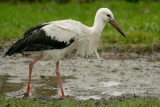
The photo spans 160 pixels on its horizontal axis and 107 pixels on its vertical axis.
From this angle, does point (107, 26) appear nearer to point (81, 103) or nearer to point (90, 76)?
point (90, 76)

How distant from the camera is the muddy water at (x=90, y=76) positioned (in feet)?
31.8

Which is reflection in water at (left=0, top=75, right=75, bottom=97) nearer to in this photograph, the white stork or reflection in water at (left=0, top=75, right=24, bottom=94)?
reflection in water at (left=0, top=75, right=24, bottom=94)

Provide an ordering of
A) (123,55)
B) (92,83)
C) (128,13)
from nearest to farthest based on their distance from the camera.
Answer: (92,83)
(123,55)
(128,13)

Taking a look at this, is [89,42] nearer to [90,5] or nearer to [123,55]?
[123,55]

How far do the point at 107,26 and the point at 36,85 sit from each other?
5.25 m

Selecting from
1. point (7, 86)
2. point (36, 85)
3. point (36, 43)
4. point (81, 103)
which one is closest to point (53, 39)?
point (36, 43)

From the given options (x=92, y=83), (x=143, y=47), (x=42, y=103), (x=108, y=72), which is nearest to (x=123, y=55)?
(x=143, y=47)

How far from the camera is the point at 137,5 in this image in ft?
65.5

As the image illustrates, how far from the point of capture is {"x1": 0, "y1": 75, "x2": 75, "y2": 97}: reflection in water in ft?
31.4

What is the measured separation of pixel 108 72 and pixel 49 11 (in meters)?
7.49

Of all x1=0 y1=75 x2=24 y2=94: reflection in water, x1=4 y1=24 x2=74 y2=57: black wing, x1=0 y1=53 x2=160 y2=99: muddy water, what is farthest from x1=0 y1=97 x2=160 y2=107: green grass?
x1=0 y1=75 x2=24 y2=94: reflection in water

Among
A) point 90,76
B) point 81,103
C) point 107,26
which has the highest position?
point 107,26

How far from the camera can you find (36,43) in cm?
930

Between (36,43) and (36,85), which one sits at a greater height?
(36,43)
